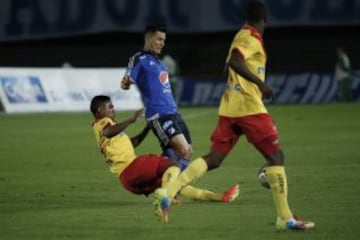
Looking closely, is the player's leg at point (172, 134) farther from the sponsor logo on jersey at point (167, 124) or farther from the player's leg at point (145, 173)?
the player's leg at point (145, 173)

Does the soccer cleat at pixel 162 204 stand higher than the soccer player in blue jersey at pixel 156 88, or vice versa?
the soccer player in blue jersey at pixel 156 88

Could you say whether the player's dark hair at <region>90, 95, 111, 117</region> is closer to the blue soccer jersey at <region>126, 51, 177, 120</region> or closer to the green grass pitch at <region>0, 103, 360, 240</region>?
the blue soccer jersey at <region>126, 51, 177, 120</region>

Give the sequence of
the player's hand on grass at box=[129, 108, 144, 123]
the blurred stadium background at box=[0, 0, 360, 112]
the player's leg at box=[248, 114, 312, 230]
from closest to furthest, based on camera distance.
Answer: the player's leg at box=[248, 114, 312, 230] < the player's hand on grass at box=[129, 108, 144, 123] < the blurred stadium background at box=[0, 0, 360, 112]

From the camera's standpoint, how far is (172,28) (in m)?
40.9

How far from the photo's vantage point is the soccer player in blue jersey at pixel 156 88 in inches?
460

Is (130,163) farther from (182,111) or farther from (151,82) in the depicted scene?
(182,111)

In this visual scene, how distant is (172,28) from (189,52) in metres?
2.45

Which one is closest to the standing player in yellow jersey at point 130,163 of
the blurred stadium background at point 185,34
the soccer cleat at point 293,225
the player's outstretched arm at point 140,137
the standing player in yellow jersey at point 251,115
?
the player's outstretched arm at point 140,137

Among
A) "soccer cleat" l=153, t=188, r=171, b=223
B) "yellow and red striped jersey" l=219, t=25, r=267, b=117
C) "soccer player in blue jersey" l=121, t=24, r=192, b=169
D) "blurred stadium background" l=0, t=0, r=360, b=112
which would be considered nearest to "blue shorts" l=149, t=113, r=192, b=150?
"soccer player in blue jersey" l=121, t=24, r=192, b=169

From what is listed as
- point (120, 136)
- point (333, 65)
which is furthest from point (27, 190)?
point (333, 65)

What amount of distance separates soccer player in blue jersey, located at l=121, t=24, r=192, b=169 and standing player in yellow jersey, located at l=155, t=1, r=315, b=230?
1749 millimetres

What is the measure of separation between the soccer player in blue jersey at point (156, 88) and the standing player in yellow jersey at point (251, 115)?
1.75m

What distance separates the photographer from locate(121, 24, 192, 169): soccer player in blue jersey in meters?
11.7

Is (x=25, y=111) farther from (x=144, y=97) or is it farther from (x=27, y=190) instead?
(x=144, y=97)
